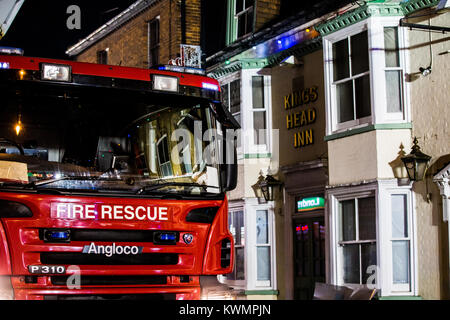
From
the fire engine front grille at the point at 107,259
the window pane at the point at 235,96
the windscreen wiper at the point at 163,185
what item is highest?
the window pane at the point at 235,96

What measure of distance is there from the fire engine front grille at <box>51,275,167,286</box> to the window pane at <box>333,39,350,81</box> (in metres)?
8.07

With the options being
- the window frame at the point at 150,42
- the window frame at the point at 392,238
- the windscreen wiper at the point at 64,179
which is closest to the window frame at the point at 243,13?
the window frame at the point at 150,42

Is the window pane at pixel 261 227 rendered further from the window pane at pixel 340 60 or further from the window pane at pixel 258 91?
the window pane at pixel 340 60

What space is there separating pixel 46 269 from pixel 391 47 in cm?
879

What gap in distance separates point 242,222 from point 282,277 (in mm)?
1853

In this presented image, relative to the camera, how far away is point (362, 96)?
1415cm

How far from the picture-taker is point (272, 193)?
1688 cm

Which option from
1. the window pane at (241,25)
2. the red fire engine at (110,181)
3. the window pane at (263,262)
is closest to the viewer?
the red fire engine at (110,181)

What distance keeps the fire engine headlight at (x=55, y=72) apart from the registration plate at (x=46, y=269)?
2.08 m

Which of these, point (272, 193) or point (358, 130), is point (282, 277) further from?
point (358, 130)

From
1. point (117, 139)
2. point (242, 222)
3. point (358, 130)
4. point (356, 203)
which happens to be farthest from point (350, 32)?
point (117, 139)

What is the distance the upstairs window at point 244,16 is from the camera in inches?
743

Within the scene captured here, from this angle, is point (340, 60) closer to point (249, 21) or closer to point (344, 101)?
point (344, 101)

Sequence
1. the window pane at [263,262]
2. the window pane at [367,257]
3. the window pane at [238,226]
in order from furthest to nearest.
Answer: the window pane at [238,226] < the window pane at [263,262] < the window pane at [367,257]
